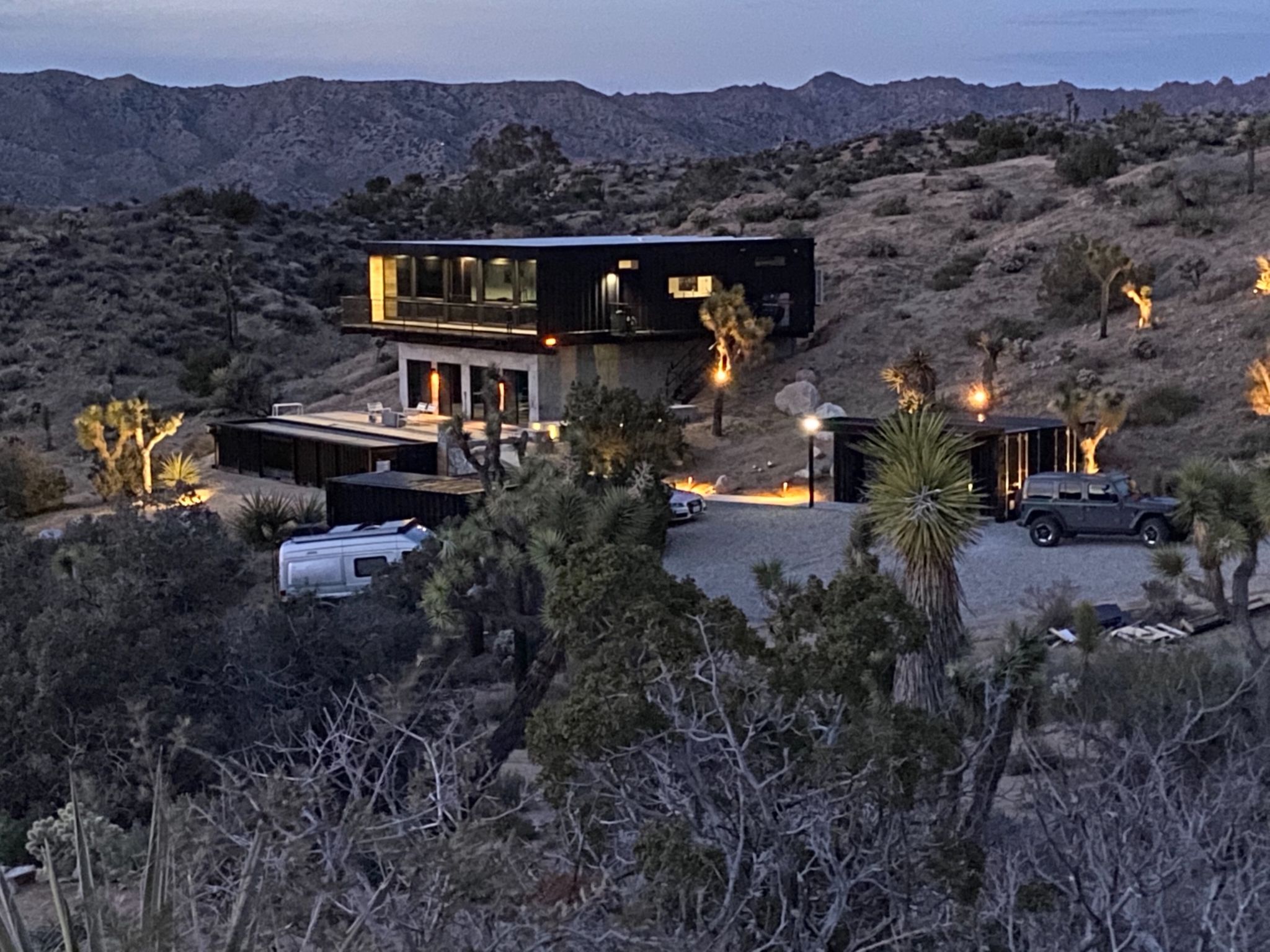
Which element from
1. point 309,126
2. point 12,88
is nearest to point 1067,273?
point 309,126

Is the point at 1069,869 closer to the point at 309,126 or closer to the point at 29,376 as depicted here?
the point at 29,376

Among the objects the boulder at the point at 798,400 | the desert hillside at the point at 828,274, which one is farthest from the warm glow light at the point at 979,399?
the boulder at the point at 798,400

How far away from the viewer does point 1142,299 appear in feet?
128

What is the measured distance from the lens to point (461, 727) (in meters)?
15.7

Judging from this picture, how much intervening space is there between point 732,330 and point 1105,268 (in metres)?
8.40

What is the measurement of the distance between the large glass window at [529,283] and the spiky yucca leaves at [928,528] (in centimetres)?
2658

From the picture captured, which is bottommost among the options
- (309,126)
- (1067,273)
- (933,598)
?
(933,598)

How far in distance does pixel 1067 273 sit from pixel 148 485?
2195 centimetres

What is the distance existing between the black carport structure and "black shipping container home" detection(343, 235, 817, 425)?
968 centimetres

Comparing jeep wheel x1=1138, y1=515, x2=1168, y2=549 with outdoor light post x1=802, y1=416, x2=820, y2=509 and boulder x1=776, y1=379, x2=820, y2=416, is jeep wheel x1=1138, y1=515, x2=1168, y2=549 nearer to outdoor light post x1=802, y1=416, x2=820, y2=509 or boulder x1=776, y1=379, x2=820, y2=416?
outdoor light post x1=802, y1=416, x2=820, y2=509

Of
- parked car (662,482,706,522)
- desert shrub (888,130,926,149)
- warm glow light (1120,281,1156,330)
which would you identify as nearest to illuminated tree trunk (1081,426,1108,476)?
parked car (662,482,706,522)

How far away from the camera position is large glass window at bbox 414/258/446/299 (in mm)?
42938

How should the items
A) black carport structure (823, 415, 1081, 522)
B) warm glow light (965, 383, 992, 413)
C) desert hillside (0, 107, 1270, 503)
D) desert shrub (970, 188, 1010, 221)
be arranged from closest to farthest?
black carport structure (823, 415, 1081, 522) → warm glow light (965, 383, 992, 413) → desert hillside (0, 107, 1270, 503) → desert shrub (970, 188, 1010, 221)

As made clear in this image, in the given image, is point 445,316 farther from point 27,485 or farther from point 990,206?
point 990,206
